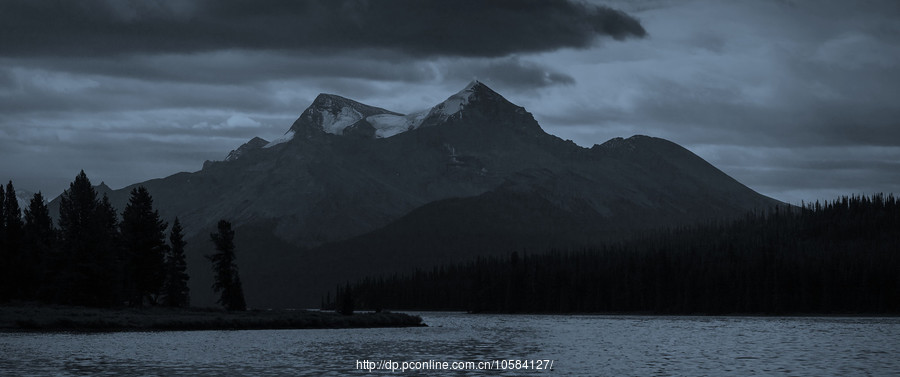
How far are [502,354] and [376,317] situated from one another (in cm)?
7334

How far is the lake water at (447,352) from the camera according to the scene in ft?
252

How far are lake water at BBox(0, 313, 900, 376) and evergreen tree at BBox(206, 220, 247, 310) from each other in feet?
77.0

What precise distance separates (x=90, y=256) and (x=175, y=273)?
18420 millimetres

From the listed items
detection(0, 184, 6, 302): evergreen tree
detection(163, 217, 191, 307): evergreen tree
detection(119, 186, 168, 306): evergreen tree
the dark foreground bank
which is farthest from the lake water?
detection(0, 184, 6, 302): evergreen tree

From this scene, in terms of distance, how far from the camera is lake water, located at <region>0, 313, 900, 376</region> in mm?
76750

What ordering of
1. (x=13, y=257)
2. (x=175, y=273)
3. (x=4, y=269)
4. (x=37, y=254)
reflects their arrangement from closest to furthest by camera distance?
(x=4, y=269) < (x=13, y=257) < (x=37, y=254) < (x=175, y=273)

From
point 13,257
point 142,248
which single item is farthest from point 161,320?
point 13,257

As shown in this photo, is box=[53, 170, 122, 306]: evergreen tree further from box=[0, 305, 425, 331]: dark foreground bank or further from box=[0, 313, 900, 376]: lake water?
box=[0, 313, 900, 376]: lake water

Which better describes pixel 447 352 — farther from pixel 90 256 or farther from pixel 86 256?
pixel 86 256

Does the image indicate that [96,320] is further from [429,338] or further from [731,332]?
[731,332]

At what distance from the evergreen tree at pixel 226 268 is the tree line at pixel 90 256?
150mm

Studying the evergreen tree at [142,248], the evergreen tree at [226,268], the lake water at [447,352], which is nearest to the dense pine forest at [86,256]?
the evergreen tree at [142,248]

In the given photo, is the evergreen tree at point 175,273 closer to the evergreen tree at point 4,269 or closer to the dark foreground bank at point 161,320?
the dark foreground bank at point 161,320

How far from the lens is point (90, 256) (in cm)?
13888
